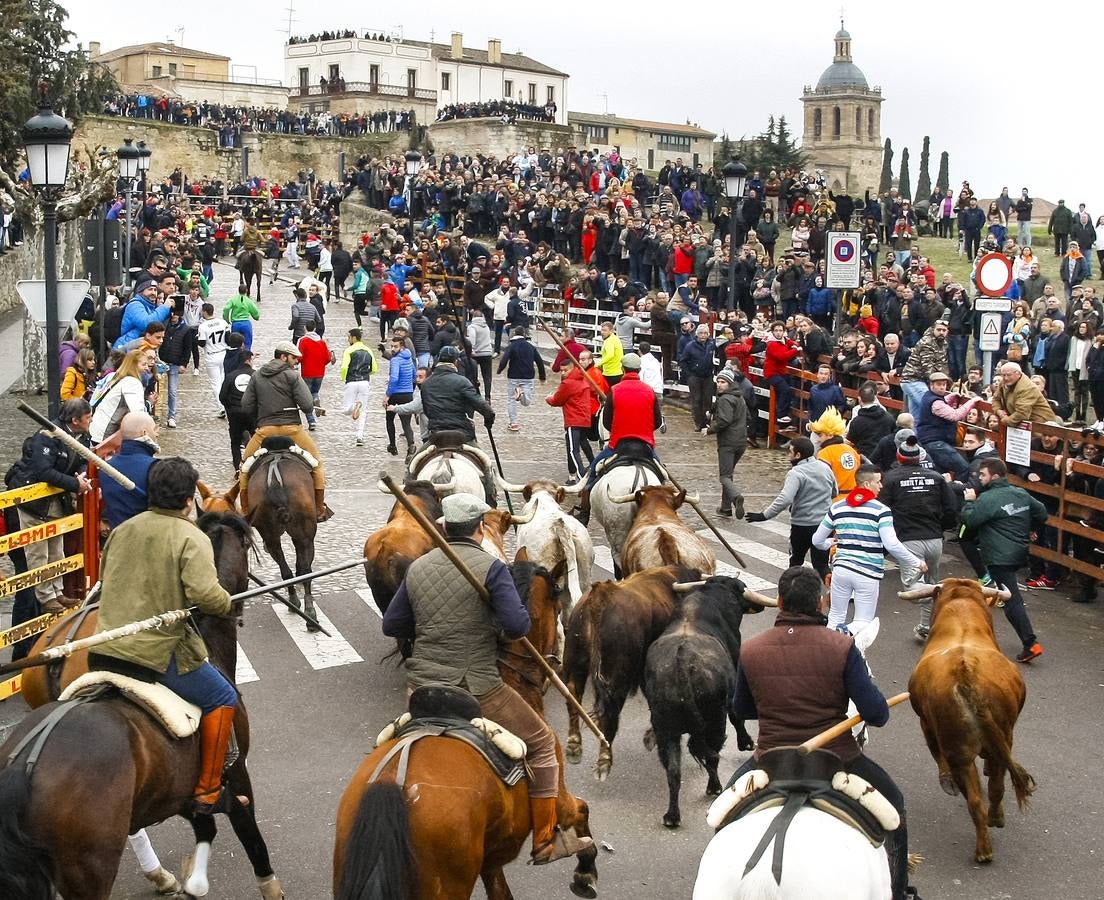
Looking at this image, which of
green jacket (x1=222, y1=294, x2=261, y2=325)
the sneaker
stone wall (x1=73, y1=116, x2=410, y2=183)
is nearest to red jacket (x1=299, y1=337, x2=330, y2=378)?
green jacket (x1=222, y1=294, x2=261, y2=325)

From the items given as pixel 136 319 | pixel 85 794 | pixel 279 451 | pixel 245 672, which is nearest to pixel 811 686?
pixel 85 794

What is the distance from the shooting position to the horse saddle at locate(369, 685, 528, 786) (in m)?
6.41

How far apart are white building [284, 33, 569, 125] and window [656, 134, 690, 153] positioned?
23.4 ft

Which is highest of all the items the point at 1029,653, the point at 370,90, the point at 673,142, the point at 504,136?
the point at 370,90

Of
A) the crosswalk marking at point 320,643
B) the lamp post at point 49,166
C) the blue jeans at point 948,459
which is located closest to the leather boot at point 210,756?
the crosswalk marking at point 320,643

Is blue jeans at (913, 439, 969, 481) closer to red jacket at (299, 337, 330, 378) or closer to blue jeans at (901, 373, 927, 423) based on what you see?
blue jeans at (901, 373, 927, 423)

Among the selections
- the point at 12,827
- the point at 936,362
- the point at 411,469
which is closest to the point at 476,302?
the point at 936,362

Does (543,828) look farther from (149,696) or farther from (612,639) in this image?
(612,639)

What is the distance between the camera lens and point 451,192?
43.4 metres

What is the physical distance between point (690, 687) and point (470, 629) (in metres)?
2.33

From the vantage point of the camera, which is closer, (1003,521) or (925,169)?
(1003,521)

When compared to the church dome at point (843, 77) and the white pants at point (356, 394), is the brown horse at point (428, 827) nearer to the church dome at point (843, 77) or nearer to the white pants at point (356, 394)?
the white pants at point (356, 394)

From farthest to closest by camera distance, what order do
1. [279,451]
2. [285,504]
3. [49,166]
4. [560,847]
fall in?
[49,166], [279,451], [285,504], [560,847]

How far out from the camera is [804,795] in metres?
6.05
